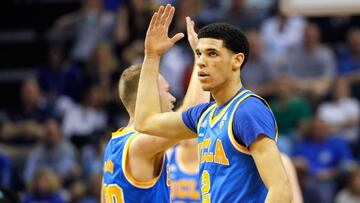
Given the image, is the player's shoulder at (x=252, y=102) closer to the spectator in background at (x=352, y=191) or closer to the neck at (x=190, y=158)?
the neck at (x=190, y=158)

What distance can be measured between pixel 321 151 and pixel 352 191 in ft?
3.87

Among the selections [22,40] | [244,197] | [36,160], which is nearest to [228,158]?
[244,197]

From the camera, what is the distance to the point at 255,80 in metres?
15.6

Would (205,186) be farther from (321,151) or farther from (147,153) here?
(321,151)

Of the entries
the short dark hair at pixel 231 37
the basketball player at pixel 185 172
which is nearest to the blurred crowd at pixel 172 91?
the basketball player at pixel 185 172

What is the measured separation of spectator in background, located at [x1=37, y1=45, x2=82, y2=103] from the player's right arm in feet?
30.5

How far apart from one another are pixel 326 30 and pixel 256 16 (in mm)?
1336

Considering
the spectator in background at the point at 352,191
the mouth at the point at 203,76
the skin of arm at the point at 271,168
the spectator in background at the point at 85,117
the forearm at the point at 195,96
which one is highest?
the mouth at the point at 203,76

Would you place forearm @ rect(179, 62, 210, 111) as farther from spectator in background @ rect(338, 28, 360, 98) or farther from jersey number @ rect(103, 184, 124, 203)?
Answer: spectator in background @ rect(338, 28, 360, 98)

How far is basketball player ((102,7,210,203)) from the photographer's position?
23.4 feet

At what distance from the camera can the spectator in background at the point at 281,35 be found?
1628cm

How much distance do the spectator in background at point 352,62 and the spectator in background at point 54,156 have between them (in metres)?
4.83

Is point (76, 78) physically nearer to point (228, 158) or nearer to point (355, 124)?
point (355, 124)

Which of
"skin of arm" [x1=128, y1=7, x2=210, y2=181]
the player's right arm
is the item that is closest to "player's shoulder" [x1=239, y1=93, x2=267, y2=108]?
the player's right arm
